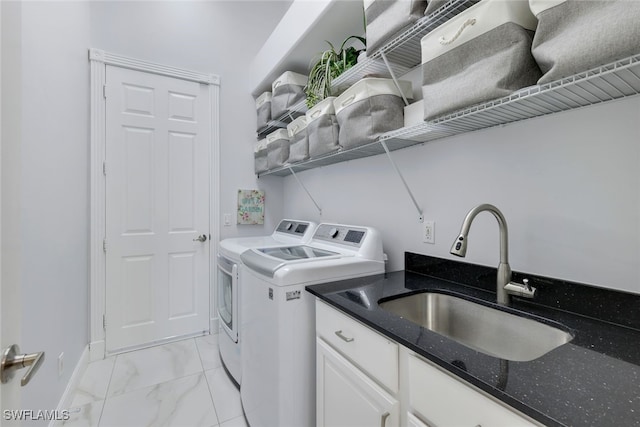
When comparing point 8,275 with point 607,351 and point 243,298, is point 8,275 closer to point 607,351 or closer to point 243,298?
point 243,298

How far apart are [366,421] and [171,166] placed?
99.2 inches

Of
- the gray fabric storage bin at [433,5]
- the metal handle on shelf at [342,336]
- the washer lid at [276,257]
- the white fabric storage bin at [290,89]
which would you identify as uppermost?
the white fabric storage bin at [290,89]

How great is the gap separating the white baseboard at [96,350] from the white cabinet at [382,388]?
6.87 ft

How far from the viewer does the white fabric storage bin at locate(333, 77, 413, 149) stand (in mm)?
1422

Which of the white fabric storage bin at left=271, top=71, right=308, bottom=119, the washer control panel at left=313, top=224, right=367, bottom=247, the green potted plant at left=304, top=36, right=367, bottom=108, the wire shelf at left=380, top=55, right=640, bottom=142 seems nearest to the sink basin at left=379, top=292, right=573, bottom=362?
the washer control panel at left=313, top=224, right=367, bottom=247

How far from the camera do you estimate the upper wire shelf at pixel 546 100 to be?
2.46 feet

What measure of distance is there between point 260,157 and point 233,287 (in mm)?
1454

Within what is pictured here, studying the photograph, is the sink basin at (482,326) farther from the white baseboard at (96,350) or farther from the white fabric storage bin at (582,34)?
the white baseboard at (96,350)

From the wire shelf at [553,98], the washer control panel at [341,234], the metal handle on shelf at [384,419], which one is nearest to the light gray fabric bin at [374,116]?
the wire shelf at [553,98]

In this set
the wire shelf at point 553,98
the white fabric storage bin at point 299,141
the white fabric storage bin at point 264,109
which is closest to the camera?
the wire shelf at point 553,98

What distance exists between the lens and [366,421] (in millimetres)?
979

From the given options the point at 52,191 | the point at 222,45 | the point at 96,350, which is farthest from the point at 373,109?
the point at 96,350

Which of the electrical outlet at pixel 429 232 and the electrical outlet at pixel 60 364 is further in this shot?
the electrical outlet at pixel 60 364

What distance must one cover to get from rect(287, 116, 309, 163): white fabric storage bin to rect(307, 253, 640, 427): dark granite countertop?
104cm
